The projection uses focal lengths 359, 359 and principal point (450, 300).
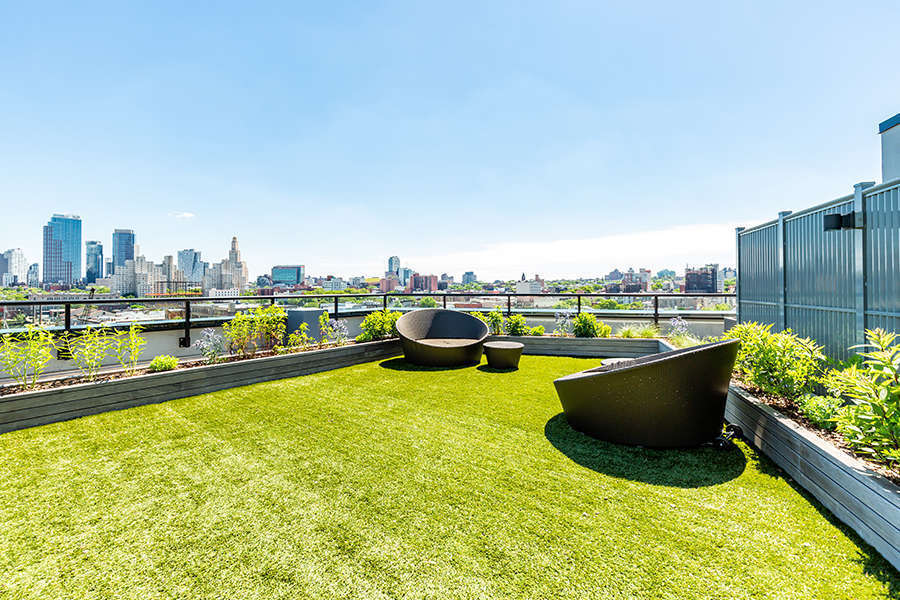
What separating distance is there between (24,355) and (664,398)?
5.45 m

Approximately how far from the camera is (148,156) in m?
12.1

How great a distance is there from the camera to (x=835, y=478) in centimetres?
181

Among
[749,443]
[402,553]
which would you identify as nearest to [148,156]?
[402,553]

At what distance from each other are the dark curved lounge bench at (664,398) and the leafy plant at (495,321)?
4344 mm

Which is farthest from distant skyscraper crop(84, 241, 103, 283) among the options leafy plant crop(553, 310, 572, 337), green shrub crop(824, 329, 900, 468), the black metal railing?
green shrub crop(824, 329, 900, 468)

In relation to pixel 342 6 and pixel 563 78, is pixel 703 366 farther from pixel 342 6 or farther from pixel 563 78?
pixel 342 6

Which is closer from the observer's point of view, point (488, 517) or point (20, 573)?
point (20, 573)

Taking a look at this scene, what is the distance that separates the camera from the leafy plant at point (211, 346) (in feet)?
14.4

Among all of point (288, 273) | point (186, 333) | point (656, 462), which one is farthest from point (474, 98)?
point (288, 273)

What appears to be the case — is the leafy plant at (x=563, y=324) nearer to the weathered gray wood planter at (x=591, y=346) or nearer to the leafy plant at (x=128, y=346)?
the weathered gray wood planter at (x=591, y=346)

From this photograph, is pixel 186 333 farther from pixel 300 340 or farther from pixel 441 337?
pixel 441 337

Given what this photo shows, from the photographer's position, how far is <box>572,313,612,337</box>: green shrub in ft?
21.8

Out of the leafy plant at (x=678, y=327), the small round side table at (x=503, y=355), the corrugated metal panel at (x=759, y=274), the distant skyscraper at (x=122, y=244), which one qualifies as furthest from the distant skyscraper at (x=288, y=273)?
the corrugated metal panel at (x=759, y=274)

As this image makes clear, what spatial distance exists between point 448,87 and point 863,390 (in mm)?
8749
